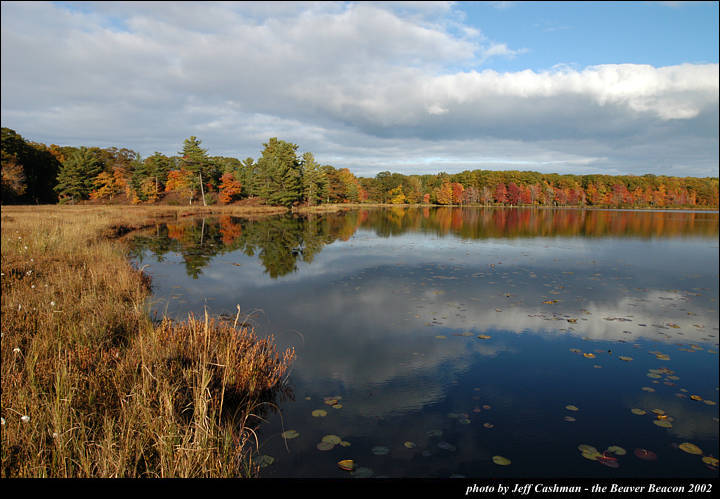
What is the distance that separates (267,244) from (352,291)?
14.2 meters

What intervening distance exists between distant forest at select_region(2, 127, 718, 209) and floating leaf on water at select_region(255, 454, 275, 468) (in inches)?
2337

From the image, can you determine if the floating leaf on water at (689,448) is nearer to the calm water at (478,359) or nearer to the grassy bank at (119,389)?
the calm water at (478,359)

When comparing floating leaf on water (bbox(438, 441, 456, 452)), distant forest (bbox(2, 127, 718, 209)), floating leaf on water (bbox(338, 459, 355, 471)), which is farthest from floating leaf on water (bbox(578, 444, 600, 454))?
distant forest (bbox(2, 127, 718, 209))

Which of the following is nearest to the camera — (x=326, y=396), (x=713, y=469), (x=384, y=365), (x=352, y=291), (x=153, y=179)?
(x=713, y=469)

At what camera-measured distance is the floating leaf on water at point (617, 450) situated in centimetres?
522

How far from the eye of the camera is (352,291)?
1420 centimetres

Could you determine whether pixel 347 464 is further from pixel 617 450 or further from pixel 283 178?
pixel 283 178

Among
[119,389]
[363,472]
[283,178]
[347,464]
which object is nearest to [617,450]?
[363,472]

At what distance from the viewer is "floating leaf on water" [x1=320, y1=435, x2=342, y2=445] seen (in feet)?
17.7

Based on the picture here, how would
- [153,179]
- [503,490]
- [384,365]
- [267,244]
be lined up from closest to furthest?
1. [503,490]
2. [384,365]
3. [267,244]
4. [153,179]

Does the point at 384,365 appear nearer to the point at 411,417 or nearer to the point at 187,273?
the point at 411,417

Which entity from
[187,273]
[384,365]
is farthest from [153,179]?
[384,365]

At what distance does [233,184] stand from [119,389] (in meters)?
79.2

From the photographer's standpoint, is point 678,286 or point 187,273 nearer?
point 678,286
